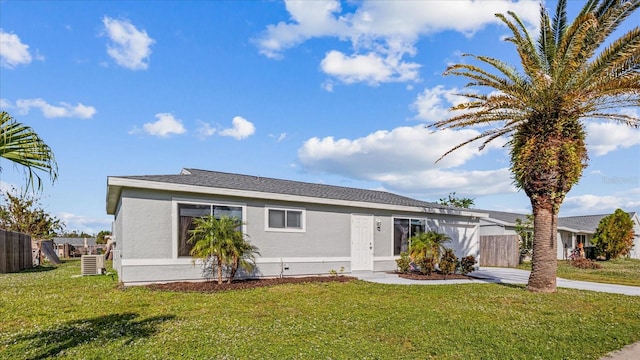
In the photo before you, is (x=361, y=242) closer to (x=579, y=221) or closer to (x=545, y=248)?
(x=545, y=248)

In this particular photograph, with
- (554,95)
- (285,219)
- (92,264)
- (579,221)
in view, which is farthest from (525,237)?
(92,264)

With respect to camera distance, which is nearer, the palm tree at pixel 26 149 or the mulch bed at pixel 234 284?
the palm tree at pixel 26 149

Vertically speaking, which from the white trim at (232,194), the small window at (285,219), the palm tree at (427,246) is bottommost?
the palm tree at (427,246)

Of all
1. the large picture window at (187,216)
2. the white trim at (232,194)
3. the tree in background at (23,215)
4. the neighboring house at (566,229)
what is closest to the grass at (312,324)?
the large picture window at (187,216)

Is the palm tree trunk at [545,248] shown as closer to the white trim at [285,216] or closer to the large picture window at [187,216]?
the white trim at [285,216]

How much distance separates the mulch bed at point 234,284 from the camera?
10.1 metres

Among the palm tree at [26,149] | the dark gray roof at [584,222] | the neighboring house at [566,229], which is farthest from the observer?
the dark gray roof at [584,222]

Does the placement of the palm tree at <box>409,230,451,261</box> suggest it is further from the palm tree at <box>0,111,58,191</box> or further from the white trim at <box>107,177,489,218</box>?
the palm tree at <box>0,111,58,191</box>

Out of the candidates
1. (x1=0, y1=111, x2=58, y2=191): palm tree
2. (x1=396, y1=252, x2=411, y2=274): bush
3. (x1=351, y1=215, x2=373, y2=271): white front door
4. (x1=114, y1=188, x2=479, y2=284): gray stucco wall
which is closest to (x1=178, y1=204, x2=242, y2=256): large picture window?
(x1=114, y1=188, x2=479, y2=284): gray stucco wall

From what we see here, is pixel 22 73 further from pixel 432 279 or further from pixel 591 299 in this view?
pixel 591 299

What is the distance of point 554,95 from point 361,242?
26.0ft

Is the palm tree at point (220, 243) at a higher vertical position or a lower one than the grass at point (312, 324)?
higher

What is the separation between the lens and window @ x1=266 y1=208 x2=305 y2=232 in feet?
42.1

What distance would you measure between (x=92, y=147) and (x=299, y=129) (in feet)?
27.3
